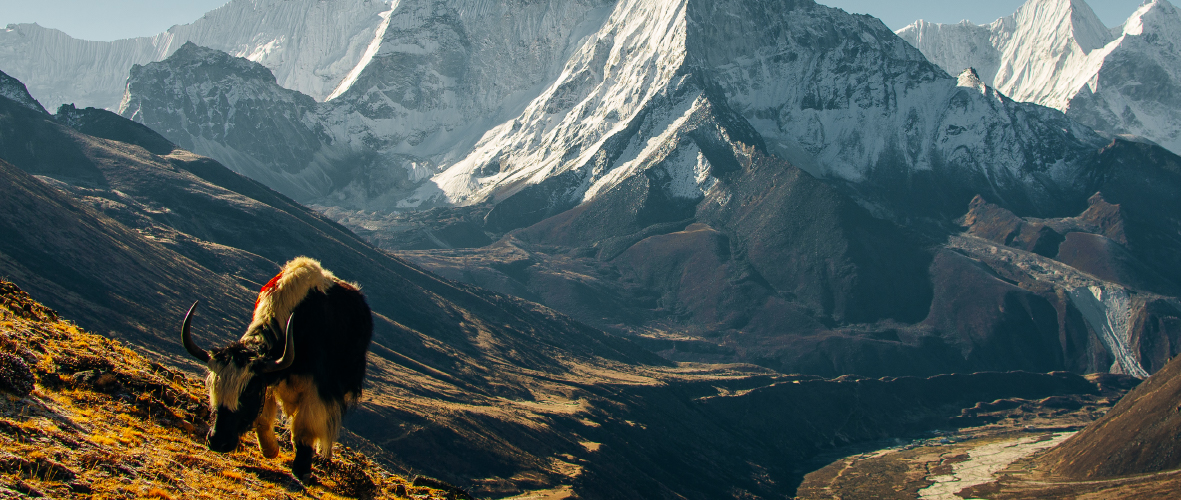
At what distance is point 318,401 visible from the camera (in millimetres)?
13195

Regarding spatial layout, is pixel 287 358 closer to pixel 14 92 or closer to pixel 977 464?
pixel 977 464

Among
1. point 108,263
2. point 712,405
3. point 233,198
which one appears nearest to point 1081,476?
point 712,405

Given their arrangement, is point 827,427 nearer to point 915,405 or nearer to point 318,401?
point 915,405

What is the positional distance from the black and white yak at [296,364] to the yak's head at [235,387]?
13mm

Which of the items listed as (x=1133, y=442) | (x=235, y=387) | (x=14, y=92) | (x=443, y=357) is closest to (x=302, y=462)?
(x=235, y=387)

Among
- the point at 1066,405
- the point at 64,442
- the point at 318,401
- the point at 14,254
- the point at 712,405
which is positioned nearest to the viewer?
the point at 64,442

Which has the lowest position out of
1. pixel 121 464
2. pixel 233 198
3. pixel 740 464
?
pixel 740 464

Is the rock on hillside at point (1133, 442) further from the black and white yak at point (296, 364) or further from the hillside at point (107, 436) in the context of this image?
the black and white yak at point (296, 364)

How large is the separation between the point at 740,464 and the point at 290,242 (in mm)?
85924

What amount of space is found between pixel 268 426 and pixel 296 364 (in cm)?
101

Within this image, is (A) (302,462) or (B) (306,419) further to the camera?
(A) (302,462)

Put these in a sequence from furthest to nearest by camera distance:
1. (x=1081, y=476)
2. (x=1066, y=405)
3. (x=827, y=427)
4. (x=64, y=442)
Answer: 1. (x=1066, y=405)
2. (x=827, y=427)
3. (x=1081, y=476)
4. (x=64, y=442)

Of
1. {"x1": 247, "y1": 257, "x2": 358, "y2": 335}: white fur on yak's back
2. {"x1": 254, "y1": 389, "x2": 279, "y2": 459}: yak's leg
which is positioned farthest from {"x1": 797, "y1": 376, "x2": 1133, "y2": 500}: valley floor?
{"x1": 247, "y1": 257, "x2": 358, "y2": 335}: white fur on yak's back

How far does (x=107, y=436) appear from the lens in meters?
12.6
